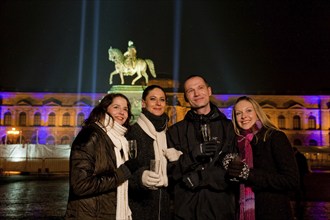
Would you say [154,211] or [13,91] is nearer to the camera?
[154,211]

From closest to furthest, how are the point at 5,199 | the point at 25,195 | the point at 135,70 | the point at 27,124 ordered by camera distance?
the point at 5,199, the point at 25,195, the point at 135,70, the point at 27,124

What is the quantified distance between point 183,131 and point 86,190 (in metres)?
1.08

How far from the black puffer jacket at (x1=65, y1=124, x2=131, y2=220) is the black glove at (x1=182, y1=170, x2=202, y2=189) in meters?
0.55

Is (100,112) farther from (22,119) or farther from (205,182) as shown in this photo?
(22,119)

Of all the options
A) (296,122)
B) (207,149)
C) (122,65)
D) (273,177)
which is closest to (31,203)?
(207,149)

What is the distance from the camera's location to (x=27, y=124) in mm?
57469

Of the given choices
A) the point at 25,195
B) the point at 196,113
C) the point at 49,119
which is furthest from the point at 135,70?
the point at 49,119

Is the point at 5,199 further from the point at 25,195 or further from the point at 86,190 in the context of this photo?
the point at 86,190

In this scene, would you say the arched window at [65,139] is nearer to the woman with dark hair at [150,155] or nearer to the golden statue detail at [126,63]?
the golden statue detail at [126,63]

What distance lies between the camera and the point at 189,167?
3701 mm

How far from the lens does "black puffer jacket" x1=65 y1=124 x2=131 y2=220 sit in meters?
3.63

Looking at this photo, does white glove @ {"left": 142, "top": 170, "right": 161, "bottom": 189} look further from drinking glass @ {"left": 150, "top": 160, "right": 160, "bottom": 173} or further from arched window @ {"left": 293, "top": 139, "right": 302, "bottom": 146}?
arched window @ {"left": 293, "top": 139, "right": 302, "bottom": 146}

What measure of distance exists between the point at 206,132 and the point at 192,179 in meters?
0.47

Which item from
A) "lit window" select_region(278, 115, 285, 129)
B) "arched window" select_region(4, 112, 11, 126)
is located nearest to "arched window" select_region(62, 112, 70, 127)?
"arched window" select_region(4, 112, 11, 126)
